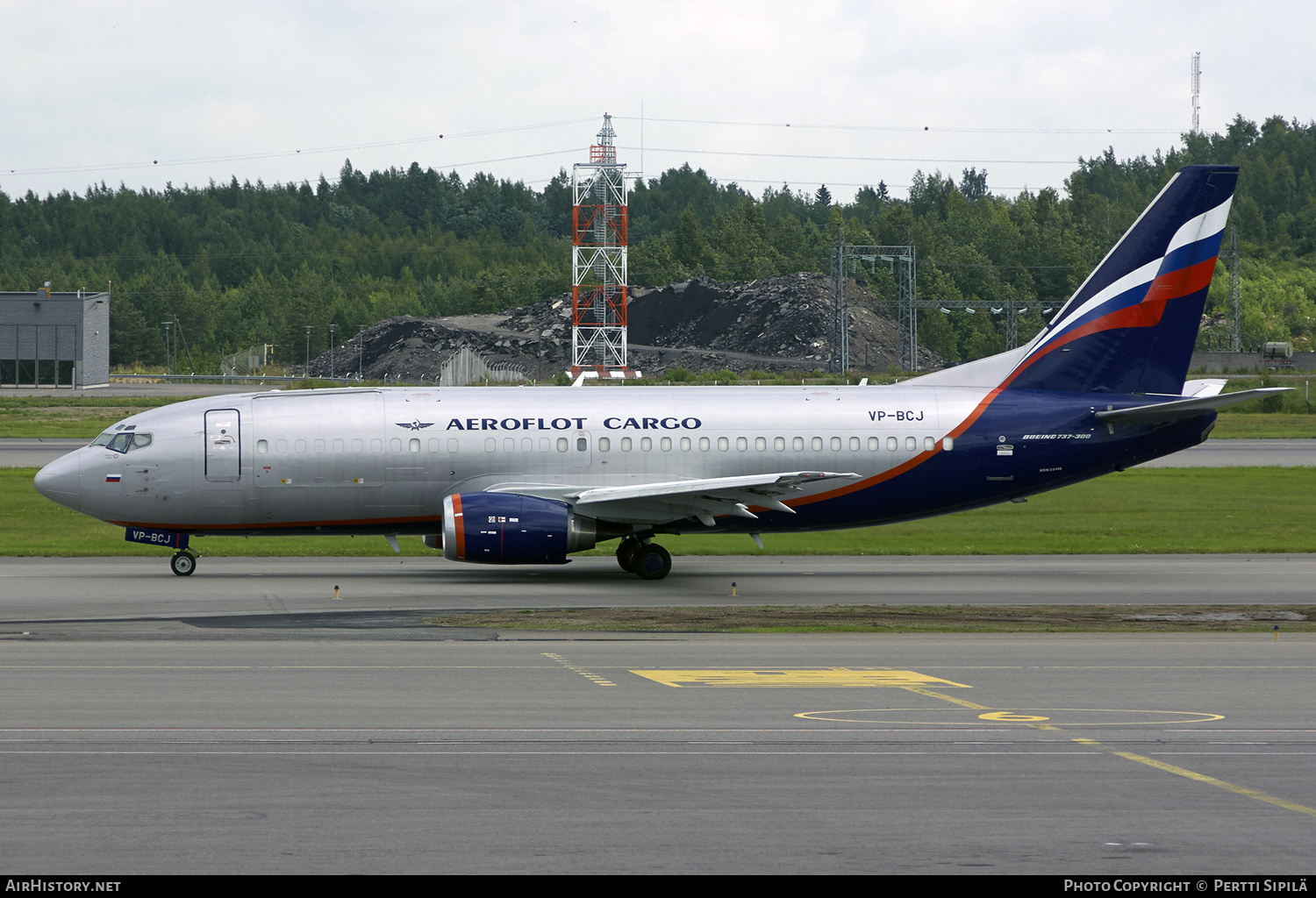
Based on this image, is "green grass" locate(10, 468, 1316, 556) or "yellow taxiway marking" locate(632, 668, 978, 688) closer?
"yellow taxiway marking" locate(632, 668, 978, 688)

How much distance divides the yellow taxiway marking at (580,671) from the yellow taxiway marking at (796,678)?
2.13 feet

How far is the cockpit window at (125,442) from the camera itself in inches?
1177

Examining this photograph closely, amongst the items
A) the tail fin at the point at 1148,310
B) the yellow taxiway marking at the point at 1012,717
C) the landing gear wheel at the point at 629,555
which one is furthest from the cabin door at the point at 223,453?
the yellow taxiway marking at the point at 1012,717

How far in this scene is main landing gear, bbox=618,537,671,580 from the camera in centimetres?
2986

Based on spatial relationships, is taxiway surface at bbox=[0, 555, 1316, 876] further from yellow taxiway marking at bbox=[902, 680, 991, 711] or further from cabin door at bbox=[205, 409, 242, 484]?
cabin door at bbox=[205, 409, 242, 484]

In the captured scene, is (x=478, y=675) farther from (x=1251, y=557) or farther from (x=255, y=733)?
(x=1251, y=557)

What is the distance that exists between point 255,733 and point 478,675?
4.02 m

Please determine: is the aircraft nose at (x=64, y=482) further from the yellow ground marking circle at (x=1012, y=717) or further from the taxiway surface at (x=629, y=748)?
the yellow ground marking circle at (x=1012, y=717)

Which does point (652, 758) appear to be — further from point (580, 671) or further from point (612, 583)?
point (612, 583)

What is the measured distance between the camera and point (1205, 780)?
12375mm

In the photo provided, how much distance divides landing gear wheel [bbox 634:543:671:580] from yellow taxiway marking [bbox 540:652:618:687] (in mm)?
10456

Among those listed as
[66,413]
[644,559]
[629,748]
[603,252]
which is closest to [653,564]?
[644,559]

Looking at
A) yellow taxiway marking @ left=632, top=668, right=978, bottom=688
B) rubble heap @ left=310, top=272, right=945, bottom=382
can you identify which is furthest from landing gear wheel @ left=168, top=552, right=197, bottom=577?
rubble heap @ left=310, top=272, right=945, bottom=382

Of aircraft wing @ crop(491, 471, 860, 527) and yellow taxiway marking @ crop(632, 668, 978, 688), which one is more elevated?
aircraft wing @ crop(491, 471, 860, 527)
